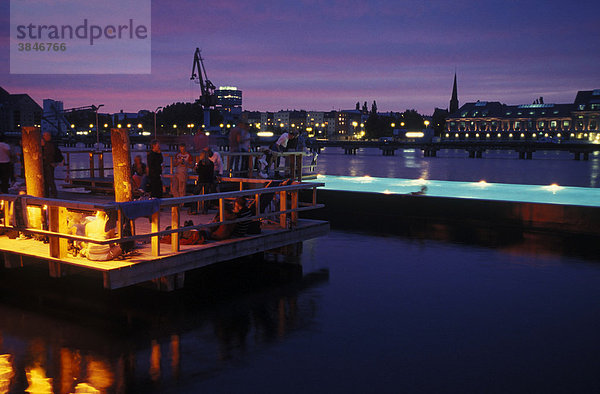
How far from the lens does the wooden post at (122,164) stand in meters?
9.35

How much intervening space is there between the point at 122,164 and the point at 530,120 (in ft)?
636

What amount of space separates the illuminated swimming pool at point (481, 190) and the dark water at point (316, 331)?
6.83 metres

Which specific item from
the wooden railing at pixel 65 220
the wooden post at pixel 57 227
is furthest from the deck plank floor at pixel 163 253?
the wooden railing at pixel 65 220

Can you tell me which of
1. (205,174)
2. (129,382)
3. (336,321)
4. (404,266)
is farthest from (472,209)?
(129,382)

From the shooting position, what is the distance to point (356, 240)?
52.6 feet

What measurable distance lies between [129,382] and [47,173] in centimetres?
958

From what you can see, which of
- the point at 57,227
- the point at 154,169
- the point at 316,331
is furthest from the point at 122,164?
the point at 316,331

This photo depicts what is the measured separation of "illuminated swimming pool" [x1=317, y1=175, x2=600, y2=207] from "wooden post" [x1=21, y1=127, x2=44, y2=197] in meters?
13.0

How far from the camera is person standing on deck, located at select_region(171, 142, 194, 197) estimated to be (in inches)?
567

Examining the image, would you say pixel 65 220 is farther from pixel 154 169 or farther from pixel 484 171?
pixel 484 171

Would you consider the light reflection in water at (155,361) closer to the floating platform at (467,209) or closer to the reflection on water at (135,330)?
the reflection on water at (135,330)

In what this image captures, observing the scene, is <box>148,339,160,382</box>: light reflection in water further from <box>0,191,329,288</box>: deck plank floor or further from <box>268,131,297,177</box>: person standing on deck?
<box>268,131,297,177</box>: person standing on deck

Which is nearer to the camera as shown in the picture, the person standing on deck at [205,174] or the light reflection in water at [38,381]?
the light reflection in water at [38,381]

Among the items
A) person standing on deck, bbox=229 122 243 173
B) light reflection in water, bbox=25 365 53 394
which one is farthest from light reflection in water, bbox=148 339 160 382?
person standing on deck, bbox=229 122 243 173
